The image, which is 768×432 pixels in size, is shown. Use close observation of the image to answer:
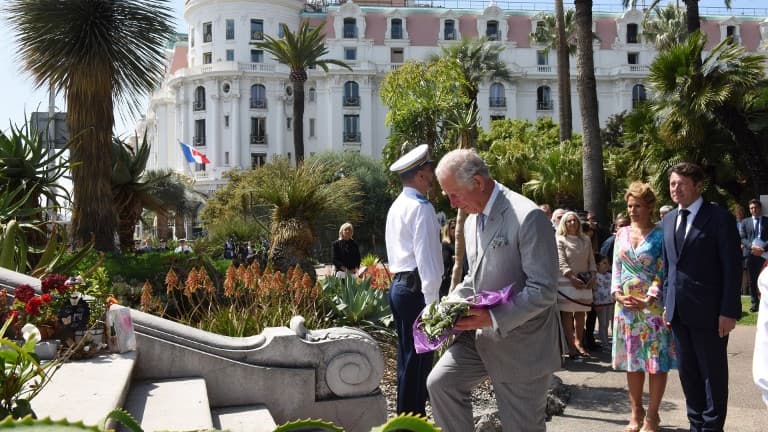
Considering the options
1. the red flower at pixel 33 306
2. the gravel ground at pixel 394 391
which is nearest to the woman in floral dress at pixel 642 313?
the gravel ground at pixel 394 391

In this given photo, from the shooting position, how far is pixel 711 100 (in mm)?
17109

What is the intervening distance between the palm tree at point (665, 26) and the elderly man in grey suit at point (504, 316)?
187 feet

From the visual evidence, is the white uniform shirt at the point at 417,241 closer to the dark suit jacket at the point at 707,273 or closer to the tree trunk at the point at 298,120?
the dark suit jacket at the point at 707,273

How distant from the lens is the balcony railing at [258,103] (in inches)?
2621

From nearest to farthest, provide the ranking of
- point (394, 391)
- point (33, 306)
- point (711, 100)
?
1. point (33, 306)
2. point (394, 391)
3. point (711, 100)

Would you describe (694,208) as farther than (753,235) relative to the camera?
No

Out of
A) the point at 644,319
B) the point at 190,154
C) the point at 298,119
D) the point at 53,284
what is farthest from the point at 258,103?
the point at 53,284

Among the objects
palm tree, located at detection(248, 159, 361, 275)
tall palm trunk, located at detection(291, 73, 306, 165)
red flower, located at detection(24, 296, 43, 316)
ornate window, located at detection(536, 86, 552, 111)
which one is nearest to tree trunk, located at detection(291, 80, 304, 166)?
tall palm trunk, located at detection(291, 73, 306, 165)

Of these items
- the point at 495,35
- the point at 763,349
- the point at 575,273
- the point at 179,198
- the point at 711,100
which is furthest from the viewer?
the point at 495,35

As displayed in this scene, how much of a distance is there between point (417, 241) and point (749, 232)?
11567 mm

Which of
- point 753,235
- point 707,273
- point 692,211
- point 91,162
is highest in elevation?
point 91,162

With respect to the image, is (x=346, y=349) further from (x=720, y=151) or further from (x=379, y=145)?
(x=379, y=145)

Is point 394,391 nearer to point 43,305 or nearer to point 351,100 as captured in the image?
point 43,305

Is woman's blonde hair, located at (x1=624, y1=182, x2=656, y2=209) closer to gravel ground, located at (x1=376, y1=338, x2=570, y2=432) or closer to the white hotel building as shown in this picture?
gravel ground, located at (x1=376, y1=338, x2=570, y2=432)
